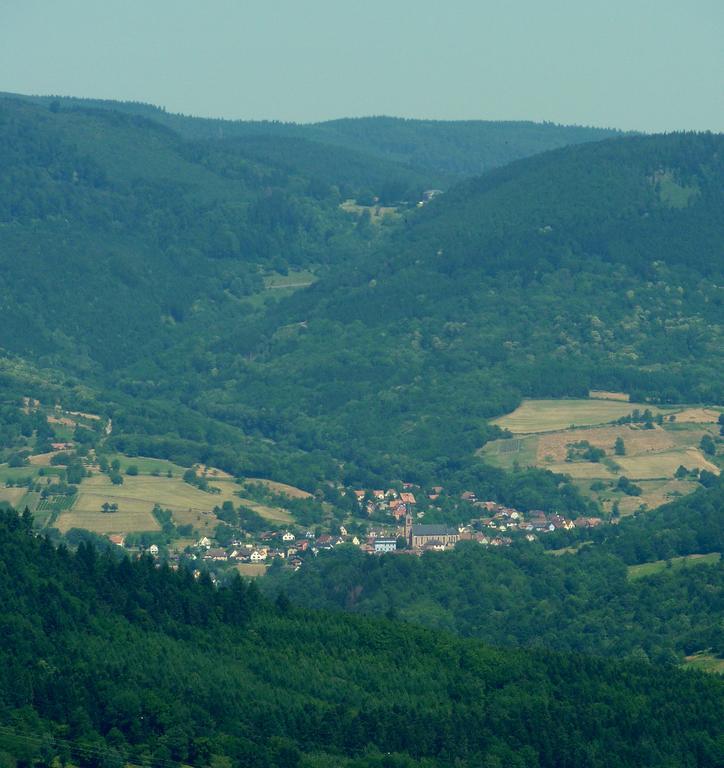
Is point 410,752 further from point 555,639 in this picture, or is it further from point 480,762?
point 555,639

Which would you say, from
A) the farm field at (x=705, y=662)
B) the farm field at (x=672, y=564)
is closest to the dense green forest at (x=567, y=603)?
the farm field at (x=705, y=662)

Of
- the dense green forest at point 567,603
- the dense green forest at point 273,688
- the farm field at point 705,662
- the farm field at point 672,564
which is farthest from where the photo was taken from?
the farm field at point 672,564

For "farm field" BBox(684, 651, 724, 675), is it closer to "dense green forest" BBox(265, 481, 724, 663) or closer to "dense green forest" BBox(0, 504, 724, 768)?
"dense green forest" BBox(265, 481, 724, 663)

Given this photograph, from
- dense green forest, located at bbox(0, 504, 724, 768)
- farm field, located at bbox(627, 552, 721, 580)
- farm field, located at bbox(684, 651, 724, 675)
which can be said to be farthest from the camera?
farm field, located at bbox(627, 552, 721, 580)

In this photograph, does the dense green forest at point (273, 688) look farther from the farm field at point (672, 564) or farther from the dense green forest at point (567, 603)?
the farm field at point (672, 564)

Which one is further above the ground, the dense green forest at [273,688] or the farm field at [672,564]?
the dense green forest at [273,688]

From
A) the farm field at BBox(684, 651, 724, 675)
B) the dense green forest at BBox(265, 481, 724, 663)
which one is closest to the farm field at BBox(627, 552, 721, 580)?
the dense green forest at BBox(265, 481, 724, 663)

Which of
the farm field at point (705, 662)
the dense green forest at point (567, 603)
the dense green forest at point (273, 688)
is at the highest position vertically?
the dense green forest at point (273, 688)
